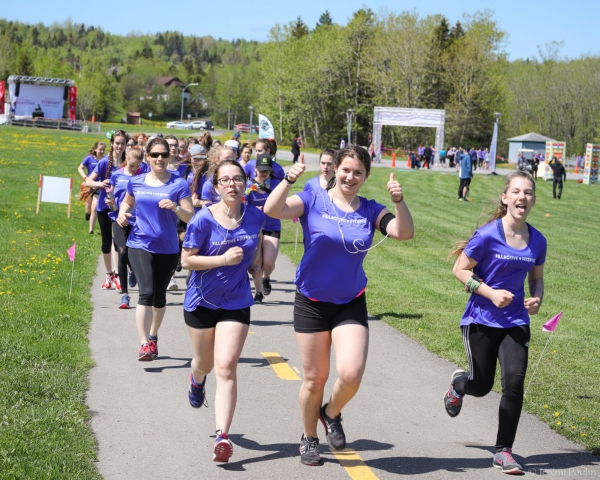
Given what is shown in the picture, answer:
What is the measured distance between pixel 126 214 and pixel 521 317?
435cm

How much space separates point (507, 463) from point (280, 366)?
310 cm

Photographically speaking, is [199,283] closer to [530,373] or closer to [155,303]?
[155,303]

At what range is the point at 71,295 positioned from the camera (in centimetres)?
1103

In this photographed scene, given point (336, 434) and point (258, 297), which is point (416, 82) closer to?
point (258, 297)

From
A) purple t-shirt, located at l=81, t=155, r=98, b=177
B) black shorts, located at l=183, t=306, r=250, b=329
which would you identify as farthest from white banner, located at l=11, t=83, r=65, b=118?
black shorts, located at l=183, t=306, r=250, b=329

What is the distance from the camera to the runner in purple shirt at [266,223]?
30.5 feet

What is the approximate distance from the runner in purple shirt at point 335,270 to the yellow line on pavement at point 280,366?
2186 millimetres

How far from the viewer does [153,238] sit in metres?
7.94

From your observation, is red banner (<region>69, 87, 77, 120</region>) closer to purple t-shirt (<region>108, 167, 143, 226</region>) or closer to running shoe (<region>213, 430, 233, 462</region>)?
purple t-shirt (<region>108, 167, 143, 226</region>)

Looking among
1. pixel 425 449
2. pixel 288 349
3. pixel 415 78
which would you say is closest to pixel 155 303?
pixel 288 349

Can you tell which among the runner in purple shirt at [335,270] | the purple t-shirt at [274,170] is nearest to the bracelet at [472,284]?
the runner in purple shirt at [335,270]


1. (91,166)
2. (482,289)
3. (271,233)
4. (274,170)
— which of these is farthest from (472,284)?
(91,166)

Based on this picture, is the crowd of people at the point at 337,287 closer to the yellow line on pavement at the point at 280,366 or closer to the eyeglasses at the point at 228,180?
the eyeglasses at the point at 228,180

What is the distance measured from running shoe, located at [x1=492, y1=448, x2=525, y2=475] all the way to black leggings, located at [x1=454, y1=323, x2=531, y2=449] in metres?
0.05
